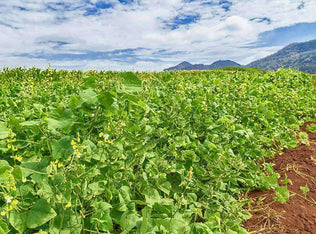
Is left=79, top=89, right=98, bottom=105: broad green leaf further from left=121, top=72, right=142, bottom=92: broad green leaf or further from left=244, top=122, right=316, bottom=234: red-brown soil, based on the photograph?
left=244, top=122, right=316, bottom=234: red-brown soil

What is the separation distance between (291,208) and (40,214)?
101 inches

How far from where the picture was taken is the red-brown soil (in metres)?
2.51

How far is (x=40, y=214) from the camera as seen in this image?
142 cm

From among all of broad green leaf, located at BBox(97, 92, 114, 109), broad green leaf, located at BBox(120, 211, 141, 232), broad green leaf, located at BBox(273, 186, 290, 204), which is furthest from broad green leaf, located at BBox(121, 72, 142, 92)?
broad green leaf, located at BBox(273, 186, 290, 204)

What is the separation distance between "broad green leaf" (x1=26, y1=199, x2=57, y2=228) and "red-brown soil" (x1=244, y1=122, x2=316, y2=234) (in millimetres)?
1969

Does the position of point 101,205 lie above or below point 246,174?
above

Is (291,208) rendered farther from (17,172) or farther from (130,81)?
(17,172)

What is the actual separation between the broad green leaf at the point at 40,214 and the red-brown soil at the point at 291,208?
1.97 metres

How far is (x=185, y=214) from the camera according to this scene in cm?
209

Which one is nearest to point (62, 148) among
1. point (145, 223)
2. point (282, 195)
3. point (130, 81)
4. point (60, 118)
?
point (60, 118)

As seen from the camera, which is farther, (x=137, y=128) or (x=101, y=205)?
(x=137, y=128)

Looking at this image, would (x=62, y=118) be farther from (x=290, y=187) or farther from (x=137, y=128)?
(x=290, y=187)

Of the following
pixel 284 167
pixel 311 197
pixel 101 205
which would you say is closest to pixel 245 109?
pixel 284 167

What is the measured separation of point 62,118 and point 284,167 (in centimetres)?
349
